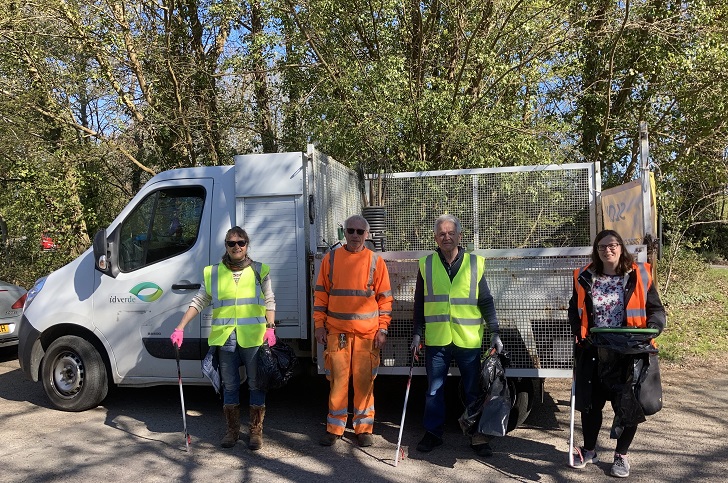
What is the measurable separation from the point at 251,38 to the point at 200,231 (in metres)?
4.93

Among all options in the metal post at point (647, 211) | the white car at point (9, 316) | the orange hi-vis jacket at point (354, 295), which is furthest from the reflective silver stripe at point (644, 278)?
the white car at point (9, 316)

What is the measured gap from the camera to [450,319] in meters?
4.89


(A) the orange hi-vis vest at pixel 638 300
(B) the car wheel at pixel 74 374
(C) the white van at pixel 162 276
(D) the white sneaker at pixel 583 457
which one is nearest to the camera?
(A) the orange hi-vis vest at pixel 638 300

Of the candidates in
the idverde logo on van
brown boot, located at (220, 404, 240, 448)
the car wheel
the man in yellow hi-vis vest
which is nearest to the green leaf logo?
the idverde logo on van

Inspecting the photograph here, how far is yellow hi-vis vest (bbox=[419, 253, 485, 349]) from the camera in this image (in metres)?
4.86

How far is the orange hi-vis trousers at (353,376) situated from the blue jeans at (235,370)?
0.59 m

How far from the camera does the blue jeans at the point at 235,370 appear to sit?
16.7 feet

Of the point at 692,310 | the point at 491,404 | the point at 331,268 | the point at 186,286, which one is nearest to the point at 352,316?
the point at 331,268

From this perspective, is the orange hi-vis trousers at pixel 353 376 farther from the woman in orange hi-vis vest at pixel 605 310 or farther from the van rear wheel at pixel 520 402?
the woman in orange hi-vis vest at pixel 605 310

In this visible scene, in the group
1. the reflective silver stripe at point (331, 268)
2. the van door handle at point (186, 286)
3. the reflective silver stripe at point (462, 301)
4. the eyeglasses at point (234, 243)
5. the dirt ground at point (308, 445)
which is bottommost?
the dirt ground at point (308, 445)

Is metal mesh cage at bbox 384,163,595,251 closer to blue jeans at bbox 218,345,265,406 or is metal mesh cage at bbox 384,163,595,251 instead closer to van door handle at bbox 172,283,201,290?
van door handle at bbox 172,283,201,290

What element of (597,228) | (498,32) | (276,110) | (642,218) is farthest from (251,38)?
(642,218)

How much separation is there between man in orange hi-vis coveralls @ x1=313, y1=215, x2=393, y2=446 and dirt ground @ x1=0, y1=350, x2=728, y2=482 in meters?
0.30

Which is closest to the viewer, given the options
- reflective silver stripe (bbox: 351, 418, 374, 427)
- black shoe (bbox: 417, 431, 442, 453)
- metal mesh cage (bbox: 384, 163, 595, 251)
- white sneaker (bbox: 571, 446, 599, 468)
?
white sneaker (bbox: 571, 446, 599, 468)
